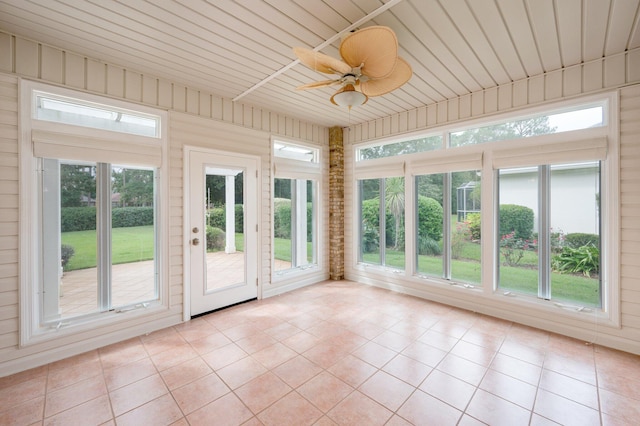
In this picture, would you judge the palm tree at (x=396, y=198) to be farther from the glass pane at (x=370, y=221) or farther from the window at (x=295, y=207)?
the window at (x=295, y=207)

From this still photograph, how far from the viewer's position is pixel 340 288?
15.8 ft

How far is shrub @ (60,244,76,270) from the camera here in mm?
2770

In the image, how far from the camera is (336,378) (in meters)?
2.32

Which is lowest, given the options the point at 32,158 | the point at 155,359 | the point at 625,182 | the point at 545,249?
the point at 155,359

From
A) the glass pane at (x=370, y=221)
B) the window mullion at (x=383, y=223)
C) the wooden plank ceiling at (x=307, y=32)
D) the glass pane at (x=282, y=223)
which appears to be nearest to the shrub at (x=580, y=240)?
the wooden plank ceiling at (x=307, y=32)

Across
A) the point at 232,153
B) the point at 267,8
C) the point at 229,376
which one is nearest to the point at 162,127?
the point at 232,153

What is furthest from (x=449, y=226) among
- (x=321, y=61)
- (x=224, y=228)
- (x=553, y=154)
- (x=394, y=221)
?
(x=224, y=228)

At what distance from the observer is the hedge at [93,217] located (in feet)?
Result: 9.11

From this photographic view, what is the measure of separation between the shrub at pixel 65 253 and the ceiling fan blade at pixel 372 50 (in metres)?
3.27

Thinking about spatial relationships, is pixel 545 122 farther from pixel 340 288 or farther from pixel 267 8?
pixel 340 288

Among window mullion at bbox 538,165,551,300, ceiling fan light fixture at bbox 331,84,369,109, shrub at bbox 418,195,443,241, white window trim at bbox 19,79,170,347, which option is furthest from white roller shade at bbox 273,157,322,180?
window mullion at bbox 538,165,551,300

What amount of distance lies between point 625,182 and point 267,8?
12.6 ft

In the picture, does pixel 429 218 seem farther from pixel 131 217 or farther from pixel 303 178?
pixel 131 217

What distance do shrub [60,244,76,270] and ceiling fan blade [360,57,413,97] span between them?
132 inches
